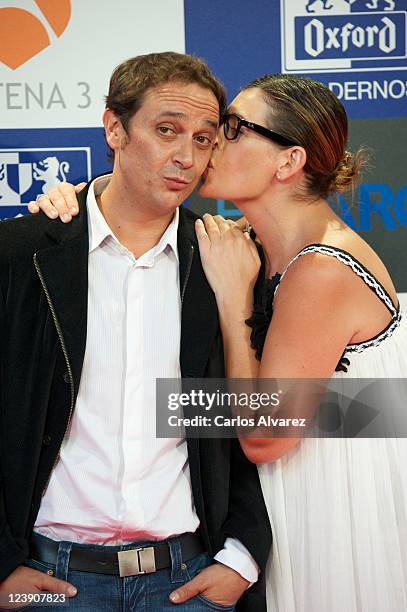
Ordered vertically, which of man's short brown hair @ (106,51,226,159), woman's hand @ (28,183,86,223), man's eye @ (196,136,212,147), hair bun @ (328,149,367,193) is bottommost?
woman's hand @ (28,183,86,223)

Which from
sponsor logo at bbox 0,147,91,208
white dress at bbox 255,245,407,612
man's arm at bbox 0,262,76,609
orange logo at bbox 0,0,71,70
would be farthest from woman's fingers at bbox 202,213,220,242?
orange logo at bbox 0,0,71,70

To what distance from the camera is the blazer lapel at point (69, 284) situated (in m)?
2.05

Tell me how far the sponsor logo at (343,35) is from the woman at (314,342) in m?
0.84

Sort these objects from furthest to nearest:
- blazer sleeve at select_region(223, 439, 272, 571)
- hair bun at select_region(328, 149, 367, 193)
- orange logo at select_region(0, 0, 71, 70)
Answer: orange logo at select_region(0, 0, 71, 70) < hair bun at select_region(328, 149, 367, 193) < blazer sleeve at select_region(223, 439, 272, 571)

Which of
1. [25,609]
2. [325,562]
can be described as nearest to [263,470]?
[325,562]

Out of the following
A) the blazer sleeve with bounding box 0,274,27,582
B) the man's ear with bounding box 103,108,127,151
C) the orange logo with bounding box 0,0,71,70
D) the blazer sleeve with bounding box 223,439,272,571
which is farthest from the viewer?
the orange logo with bounding box 0,0,71,70

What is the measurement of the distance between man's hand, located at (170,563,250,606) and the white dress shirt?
1.0 inches

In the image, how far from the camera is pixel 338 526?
2207 mm

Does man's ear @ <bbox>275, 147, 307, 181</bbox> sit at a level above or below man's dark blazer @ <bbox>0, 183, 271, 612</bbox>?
above

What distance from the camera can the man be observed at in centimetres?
206

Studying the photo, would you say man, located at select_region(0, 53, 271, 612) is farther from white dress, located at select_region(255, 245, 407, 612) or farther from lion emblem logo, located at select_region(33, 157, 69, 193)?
lion emblem logo, located at select_region(33, 157, 69, 193)

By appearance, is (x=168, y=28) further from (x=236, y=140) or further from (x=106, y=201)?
(x=106, y=201)
